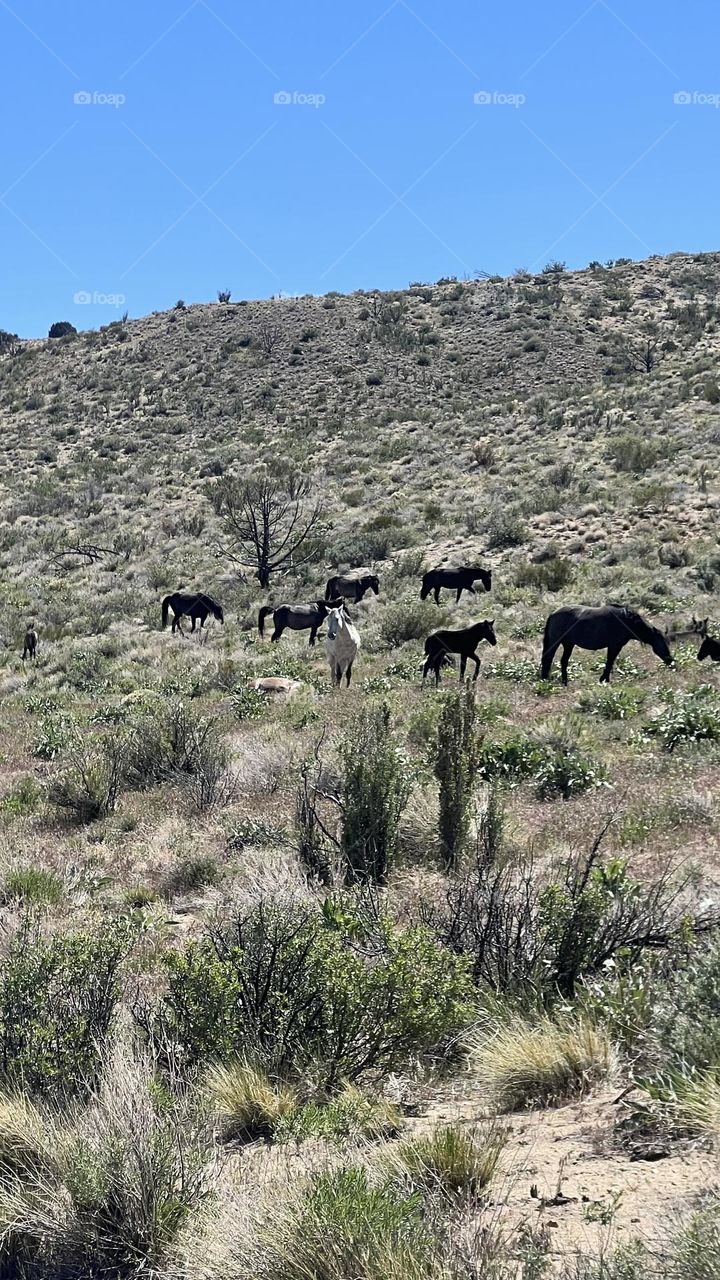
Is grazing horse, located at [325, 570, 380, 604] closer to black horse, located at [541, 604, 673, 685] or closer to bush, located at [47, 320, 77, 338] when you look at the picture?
black horse, located at [541, 604, 673, 685]

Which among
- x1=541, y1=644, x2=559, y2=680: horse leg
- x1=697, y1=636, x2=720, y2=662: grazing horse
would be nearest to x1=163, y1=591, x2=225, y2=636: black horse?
x1=541, y1=644, x2=559, y2=680: horse leg

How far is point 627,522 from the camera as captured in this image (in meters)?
27.9

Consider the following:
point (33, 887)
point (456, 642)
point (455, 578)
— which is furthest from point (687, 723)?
point (455, 578)

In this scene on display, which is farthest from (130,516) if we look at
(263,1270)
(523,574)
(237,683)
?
A: (263,1270)

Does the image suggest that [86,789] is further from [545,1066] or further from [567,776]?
[545,1066]

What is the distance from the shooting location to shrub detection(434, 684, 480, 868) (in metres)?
7.50

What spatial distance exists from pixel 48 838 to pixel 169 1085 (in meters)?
5.80

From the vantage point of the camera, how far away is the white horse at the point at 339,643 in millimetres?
15945

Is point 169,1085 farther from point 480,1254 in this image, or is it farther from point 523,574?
point 523,574

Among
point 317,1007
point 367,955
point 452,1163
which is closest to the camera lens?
point 452,1163

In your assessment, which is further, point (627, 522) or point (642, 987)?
point (627, 522)

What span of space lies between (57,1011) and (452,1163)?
2330mm

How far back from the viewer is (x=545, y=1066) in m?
4.03

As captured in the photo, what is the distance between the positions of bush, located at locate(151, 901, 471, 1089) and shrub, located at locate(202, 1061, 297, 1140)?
162mm
